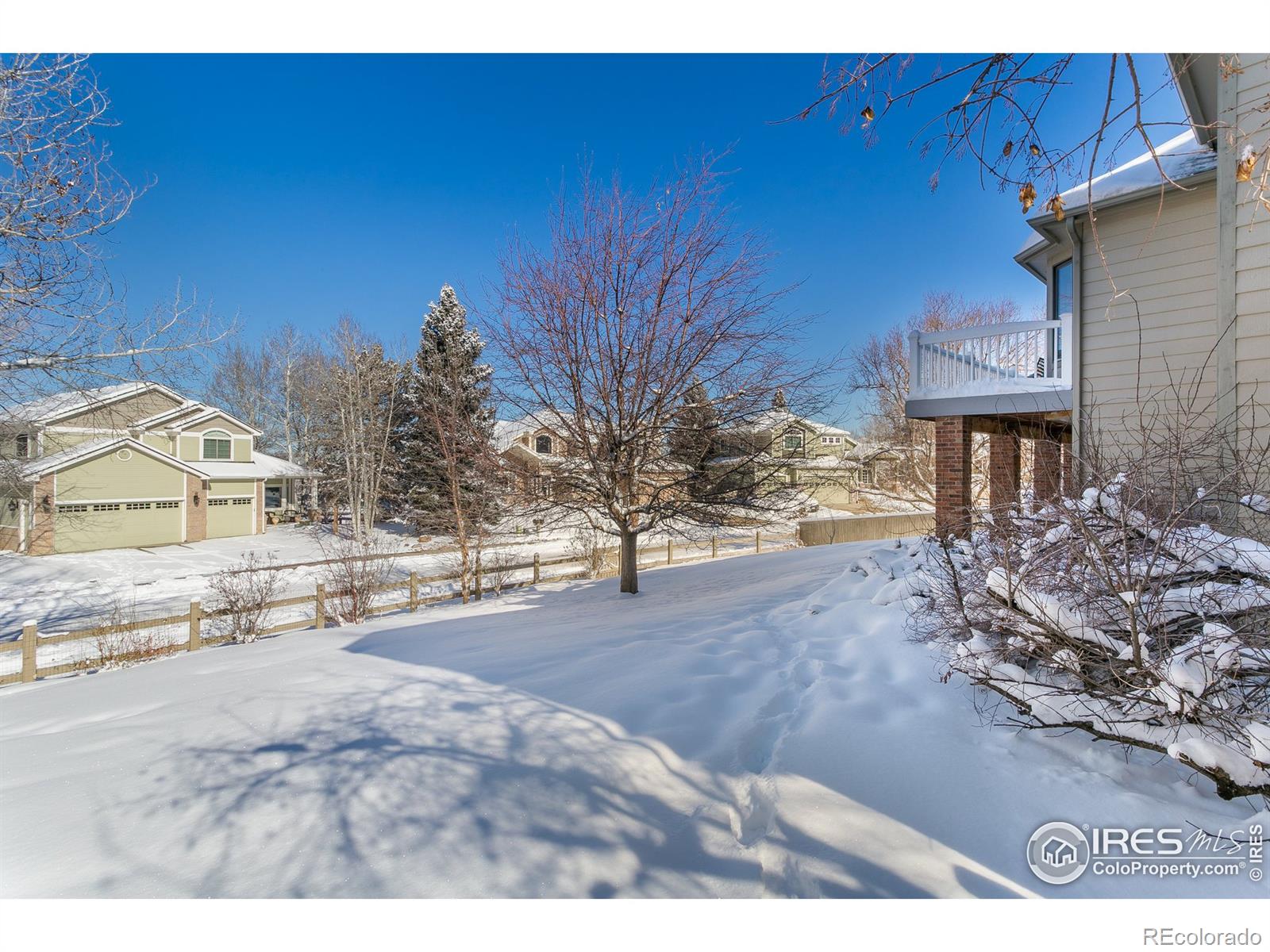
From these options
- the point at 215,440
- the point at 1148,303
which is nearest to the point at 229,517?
the point at 215,440

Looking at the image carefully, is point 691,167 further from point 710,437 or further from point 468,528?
point 468,528

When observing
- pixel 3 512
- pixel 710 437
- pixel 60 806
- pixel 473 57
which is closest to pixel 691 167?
pixel 710 437

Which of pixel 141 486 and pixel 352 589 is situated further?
pixel 141 486

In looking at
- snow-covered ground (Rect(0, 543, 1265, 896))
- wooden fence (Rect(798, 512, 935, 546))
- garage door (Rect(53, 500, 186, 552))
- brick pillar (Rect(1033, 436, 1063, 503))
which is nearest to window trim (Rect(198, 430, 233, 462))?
garage door (Rect(53, 500, 186, 552))

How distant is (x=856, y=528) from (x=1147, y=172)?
44.7 ft

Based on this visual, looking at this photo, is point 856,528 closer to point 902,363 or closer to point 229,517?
point 902,363

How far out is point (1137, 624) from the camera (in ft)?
7.07

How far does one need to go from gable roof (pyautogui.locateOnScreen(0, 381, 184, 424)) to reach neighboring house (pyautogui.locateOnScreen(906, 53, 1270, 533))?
8.40 m

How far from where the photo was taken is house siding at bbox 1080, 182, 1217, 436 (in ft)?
18.6

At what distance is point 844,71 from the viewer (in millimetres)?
2529

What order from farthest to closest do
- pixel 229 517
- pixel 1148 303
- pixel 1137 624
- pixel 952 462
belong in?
pixel 229 517 < pixel 952 462 < pixel 1148 303 < pixel 1137 624

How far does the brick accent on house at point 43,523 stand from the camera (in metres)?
16.8

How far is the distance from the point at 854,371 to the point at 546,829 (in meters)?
20.7

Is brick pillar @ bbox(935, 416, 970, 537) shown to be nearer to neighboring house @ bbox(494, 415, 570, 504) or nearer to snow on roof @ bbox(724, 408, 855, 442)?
snow on roof @ bbox(724, 408, 855, 442)
